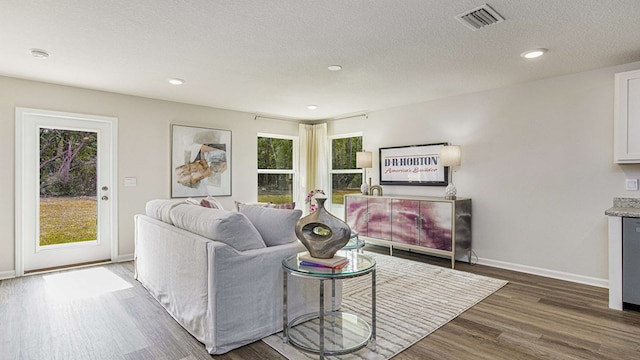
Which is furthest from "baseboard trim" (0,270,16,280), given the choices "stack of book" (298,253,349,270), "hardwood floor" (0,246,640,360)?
"stack of book" (298,253,349,270)

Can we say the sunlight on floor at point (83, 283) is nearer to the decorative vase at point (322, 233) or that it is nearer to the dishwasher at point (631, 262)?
the decorative vase at point (322, 233)

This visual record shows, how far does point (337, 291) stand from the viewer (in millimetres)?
2867

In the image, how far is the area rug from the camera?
2.29 meters

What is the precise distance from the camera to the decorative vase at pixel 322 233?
220 centimetres

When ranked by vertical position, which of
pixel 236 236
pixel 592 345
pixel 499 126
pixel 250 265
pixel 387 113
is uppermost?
pixel 387 113

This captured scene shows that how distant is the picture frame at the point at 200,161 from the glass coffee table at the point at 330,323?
3.19m

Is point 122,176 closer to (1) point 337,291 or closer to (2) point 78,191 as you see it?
(2) point 78,191

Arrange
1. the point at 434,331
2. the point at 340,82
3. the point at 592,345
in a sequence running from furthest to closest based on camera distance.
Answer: the point at 340,82
the point at 434,331
the point at 592,345

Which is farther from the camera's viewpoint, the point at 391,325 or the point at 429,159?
the point at 429,159

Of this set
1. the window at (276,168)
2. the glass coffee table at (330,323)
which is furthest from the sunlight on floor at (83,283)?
the window at (276,168)

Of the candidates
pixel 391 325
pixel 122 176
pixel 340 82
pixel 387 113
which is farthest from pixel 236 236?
pixel 387 113

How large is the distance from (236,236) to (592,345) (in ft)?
8.22

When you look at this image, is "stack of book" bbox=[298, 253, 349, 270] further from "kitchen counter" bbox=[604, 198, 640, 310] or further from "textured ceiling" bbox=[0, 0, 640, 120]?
"kitchen counter" bbox=[604, 198, 640, 310]

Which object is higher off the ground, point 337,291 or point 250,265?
point 250,265
